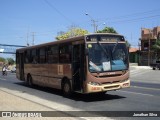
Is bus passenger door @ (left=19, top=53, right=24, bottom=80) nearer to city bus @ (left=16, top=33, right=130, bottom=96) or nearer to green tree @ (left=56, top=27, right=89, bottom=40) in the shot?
city bus @ (left=16, top=33, right=130, bottom=96)

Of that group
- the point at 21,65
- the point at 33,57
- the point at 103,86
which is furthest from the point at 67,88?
the point at 21,65

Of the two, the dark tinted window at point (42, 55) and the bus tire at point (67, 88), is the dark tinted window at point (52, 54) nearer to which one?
the dark tinted window at point (42, 55)

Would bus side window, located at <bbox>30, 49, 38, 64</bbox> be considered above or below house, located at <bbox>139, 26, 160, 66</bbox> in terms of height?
below

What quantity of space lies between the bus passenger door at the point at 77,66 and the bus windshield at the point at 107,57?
0.54m

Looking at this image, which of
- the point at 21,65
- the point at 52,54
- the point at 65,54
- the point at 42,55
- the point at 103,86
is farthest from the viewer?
the point at 21,65

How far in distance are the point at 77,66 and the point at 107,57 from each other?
1564 mm

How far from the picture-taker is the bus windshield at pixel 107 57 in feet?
50.5

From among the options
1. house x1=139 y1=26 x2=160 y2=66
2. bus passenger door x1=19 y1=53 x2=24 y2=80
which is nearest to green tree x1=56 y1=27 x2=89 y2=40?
house x1=139 y1=26 x2=160 y2=66

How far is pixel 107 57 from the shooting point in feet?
51.3

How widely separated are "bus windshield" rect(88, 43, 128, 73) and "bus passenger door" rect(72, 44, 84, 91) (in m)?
0.54

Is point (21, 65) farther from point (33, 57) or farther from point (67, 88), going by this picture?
point (67, 88)

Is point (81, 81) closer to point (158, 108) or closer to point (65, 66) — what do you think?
point (65, 66)

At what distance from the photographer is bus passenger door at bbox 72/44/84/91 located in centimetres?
1581

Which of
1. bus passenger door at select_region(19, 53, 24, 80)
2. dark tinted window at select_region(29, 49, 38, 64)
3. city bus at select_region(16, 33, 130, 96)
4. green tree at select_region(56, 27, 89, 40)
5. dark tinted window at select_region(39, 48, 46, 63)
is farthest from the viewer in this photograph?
green tree at select_region(56, 27, 89, 40)
